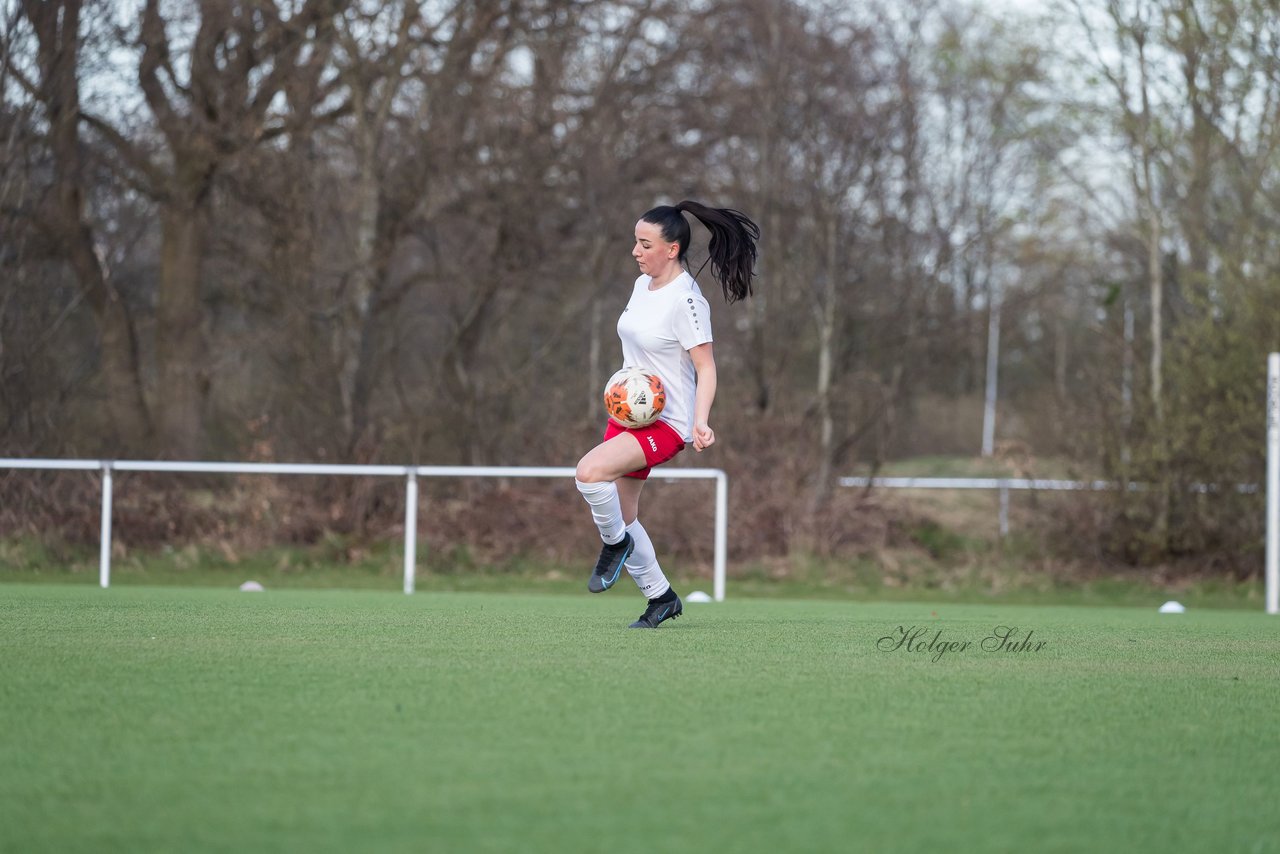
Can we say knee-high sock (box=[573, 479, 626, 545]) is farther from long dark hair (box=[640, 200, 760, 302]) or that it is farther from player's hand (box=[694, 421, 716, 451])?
long dark hair (box=[640, 200, 760, 302])

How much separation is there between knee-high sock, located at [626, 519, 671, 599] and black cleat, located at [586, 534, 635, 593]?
0.05 metres

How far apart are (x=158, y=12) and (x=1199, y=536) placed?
1427 cm

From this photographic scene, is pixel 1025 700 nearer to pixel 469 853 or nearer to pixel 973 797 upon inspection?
pixel 973 797

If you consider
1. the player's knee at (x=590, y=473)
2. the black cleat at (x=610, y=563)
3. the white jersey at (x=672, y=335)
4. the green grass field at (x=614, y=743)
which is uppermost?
the white jersey at (x=672, y=335)

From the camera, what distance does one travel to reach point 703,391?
22.5 feet

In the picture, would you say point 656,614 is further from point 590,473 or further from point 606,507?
point 590,473

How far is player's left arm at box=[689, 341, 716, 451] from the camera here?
675 cm

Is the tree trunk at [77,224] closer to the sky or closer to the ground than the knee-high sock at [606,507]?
closer to the sky

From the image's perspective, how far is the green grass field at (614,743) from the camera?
2994 mm

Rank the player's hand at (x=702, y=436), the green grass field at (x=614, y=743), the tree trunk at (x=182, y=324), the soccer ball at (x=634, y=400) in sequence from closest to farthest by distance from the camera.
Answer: the green grass field at (x=614, y=743), the player's hand at (x=702, y=436), the soccer ball at (x=634, y=400), the tree trunk at (x=182, y=324)

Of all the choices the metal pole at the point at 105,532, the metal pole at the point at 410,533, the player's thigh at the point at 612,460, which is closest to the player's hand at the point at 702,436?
the player's thigh at the point at 612,460

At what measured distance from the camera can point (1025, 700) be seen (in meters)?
4.80
